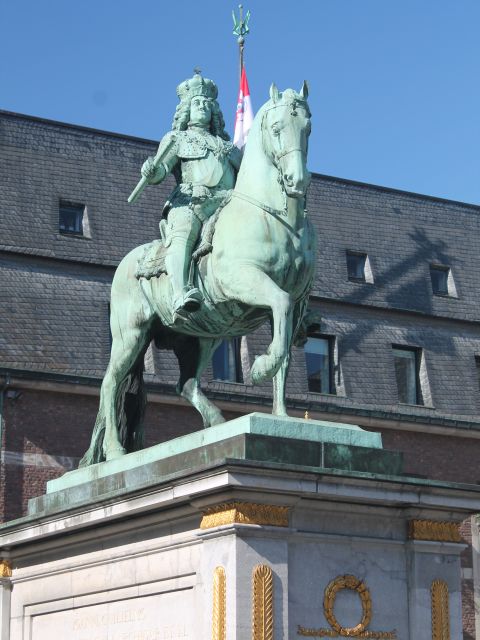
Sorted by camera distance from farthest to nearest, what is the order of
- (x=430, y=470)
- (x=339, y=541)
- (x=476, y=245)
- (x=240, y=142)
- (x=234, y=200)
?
(x=476, y=245)
(x=430, y=470)
(x=240, y=142)
(x=234, y=200)
(x=339, y=541)

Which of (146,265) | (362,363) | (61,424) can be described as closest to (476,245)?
(362,363)

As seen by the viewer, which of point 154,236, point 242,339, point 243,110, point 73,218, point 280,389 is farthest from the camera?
point 243,110

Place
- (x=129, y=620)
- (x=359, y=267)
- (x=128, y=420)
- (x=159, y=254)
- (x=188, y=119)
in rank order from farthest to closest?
(x=359, y=267), (x=128, y=420), (x=188, y=119), (x=159, y=254), (x=129, y=620)

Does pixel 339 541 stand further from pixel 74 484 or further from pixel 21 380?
pixel 21 380

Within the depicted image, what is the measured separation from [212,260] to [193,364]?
159 centimetres

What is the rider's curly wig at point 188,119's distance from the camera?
15.8 m

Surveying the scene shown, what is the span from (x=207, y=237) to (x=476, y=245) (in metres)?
29.7

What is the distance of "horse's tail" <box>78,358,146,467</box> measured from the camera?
1575 centimetres

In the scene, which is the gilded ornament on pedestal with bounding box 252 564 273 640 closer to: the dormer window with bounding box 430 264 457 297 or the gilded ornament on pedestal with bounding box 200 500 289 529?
the gilded ornament on pedestal with bounding box 200 500 289 529

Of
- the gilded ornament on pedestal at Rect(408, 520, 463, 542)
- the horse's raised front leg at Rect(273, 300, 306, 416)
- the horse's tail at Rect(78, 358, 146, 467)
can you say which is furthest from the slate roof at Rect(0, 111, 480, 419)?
the gilded ornament on pedestal at Rect(408, 520, 463, 542)

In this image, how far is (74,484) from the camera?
15.3 metres

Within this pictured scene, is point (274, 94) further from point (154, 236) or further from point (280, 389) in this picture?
point (154, 236)

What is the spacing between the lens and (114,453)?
15336mm

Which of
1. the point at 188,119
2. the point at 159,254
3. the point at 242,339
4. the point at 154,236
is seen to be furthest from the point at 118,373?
the point at 242,339
